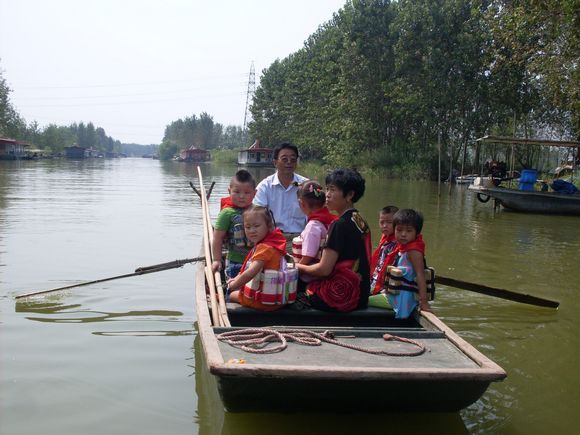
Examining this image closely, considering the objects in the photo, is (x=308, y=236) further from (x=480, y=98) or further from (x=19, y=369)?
(x=480, y=98)

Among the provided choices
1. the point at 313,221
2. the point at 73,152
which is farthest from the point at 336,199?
the point at 73,152

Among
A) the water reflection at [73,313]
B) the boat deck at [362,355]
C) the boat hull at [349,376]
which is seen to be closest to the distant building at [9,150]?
the water reflection at [73,313]

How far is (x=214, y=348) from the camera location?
2965 millimetres

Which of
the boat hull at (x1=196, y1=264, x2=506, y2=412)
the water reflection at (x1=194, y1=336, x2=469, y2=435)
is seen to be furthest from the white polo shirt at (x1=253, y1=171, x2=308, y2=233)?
the water reflection at (x1=194, y1=336, x2=469, y2=435)

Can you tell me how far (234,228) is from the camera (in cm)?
464

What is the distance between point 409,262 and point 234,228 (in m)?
1.34

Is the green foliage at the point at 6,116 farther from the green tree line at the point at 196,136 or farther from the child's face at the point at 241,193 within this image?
the child's face at the point at 241,193

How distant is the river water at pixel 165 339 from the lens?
11.3 ft

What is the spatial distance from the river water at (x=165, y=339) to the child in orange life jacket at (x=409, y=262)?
2.35ft

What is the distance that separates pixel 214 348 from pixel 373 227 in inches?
346

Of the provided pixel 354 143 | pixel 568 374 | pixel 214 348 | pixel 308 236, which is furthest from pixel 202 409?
pixel 354 143

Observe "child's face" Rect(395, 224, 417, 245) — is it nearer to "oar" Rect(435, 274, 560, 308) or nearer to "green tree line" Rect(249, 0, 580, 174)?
"oar" Rect(435, 274, 560, 308)

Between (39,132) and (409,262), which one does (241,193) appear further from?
(39,132)

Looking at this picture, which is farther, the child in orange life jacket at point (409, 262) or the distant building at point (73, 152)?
the distant building at point (73, 152)
